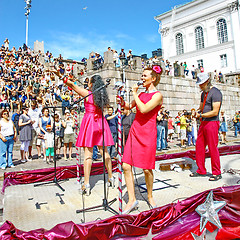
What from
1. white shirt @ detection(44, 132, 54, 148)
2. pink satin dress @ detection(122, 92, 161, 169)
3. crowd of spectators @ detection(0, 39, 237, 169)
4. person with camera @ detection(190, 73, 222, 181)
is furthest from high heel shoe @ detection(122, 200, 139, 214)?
white shirt @ detection(44, 132, 54, 148)

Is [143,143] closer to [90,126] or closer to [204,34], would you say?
[90,126]

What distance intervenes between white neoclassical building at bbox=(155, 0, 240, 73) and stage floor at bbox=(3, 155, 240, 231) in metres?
33.4

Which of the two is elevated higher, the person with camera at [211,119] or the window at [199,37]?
the window at [199,37]

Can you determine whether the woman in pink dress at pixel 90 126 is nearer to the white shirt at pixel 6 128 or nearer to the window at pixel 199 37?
the white shirt at pixel 6 128

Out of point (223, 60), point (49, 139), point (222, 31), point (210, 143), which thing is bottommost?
point (210, 143)

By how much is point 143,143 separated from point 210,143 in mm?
2087

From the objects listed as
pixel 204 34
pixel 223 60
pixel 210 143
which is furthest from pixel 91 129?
pixel 204 34

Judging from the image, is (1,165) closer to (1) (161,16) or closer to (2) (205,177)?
(2) (205,177)

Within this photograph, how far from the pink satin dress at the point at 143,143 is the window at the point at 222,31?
123ft

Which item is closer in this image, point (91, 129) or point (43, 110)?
point (91, 129)

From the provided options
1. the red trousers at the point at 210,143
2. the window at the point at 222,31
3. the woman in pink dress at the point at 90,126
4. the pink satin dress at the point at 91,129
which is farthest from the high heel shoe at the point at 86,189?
the window at the point at 222,31

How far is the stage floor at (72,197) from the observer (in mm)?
3262

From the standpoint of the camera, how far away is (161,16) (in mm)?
41406

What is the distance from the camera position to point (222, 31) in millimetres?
35781
